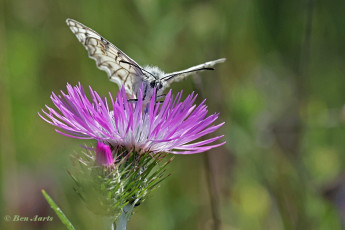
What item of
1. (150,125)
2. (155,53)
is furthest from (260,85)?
(150,125)

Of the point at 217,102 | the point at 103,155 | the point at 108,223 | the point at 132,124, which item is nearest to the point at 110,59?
the point at 132,124

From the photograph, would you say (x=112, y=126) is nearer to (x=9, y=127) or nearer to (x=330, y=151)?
(x=9, y=127)

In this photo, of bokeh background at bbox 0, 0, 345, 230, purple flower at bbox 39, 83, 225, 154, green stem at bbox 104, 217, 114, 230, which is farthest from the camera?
bokeh background at bbox 0, 0, 345, 230

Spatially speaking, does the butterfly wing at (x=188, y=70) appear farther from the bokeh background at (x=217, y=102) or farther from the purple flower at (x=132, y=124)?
the bokeh background at (x=217, y=102)

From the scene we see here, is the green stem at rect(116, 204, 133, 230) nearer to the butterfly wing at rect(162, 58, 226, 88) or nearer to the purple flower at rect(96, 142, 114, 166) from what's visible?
the purple flower at rect(96, 142, 114, 166)

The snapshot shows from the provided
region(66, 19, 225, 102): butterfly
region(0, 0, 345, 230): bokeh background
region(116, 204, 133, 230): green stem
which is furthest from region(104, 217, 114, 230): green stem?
region(0, 0, 345, 230): bokeh background

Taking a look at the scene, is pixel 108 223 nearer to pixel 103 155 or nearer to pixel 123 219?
pixel 123 219

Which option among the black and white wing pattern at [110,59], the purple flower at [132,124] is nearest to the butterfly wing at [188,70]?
the black and white wing pattern at [110,59]
